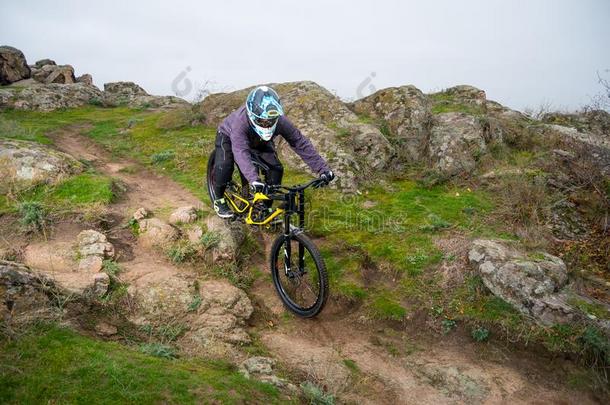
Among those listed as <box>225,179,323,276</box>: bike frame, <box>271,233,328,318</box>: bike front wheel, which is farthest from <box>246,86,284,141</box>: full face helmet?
<box>271,233,328,318</box>: bike front wheel

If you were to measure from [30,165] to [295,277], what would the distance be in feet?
21.7

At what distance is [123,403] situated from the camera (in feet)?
11.0

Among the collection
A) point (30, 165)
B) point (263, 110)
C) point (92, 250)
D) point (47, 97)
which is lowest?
point (92, 250)

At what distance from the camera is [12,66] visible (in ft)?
89.2

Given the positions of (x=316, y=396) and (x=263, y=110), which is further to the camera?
(x=263, y=110)

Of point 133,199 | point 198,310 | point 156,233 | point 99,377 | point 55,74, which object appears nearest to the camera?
point 99,377

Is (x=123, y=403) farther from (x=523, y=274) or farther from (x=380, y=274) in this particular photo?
(x=523, y=274)

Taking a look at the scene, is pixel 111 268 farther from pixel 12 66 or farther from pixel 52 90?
pixel 12 66

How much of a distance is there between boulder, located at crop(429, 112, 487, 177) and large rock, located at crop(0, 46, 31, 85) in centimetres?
2901

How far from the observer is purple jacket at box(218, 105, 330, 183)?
6359 mm

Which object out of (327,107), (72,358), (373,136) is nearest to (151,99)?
(327,107)

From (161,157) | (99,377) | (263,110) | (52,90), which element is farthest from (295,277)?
(52,90)

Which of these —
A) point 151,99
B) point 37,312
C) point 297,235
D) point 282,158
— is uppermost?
point 151,99

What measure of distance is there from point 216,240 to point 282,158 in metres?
4.79
